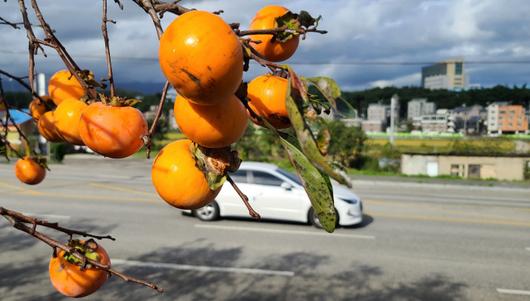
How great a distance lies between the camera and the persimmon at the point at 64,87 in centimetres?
123

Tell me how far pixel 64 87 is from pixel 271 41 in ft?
2.34

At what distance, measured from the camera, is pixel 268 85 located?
736 millimetres

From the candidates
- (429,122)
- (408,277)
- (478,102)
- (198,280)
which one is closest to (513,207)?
(408,277)

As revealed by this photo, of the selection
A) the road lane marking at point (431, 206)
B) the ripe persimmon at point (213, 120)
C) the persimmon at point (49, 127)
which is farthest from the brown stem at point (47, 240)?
the road lane marking at point (431, 206)

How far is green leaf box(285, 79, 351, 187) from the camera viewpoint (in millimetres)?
525

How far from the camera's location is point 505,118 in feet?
299

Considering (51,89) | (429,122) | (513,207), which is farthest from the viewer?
(429,122)

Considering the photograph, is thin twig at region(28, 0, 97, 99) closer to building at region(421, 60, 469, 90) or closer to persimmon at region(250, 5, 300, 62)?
persimmon at region(250, 5, 300, 62)

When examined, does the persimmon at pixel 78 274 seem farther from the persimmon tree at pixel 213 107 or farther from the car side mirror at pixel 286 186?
the car side mirror at pixel 286 186

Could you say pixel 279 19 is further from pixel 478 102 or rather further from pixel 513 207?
pixel 478 102

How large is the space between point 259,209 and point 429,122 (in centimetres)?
7837

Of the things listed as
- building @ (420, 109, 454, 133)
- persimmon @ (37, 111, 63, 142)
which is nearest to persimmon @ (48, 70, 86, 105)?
persimmon @ (37, 111, 63, 142)

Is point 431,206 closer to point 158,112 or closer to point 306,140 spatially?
point 158,112

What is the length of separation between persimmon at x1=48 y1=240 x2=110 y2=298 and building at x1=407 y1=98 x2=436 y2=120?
3453 inches
